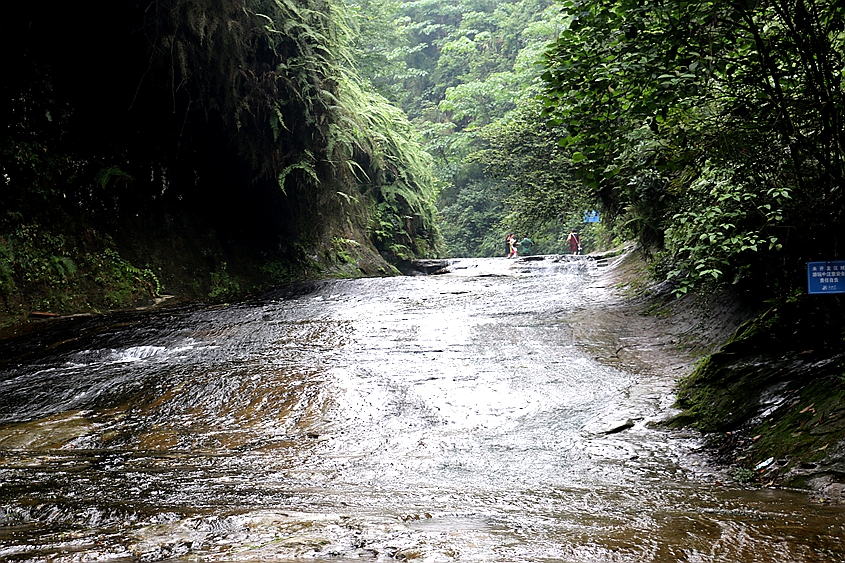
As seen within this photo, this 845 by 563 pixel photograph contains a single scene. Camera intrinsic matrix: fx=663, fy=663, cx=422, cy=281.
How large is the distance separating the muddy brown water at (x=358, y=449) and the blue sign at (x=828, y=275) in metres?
1.47

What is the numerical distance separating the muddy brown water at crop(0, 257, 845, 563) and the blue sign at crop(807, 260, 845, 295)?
1467 millimetres

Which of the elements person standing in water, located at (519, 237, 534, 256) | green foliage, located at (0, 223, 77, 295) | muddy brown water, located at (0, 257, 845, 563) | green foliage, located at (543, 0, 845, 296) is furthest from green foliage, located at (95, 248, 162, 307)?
green foliage, located at (543, 0, 845, 296)

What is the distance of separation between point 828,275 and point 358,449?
12.7 feet

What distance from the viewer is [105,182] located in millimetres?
11820

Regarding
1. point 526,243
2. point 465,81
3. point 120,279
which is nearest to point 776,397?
point 120,279

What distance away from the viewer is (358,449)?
5742 mm

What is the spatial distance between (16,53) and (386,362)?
8.49 m

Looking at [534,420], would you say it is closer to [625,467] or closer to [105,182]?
[625,467]

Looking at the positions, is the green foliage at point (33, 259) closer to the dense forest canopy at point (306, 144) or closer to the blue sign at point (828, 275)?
the dense forest canopy at point (306, 144)

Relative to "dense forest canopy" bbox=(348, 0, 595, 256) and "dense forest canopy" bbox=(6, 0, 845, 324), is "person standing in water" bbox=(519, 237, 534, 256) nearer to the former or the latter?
"dense forest canopy" bbox=(348, 0, 595, 256)

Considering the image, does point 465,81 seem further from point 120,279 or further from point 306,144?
point 120,279

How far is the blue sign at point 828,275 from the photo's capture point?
179 inches

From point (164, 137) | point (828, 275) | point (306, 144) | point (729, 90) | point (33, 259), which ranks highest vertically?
point (164, 137)

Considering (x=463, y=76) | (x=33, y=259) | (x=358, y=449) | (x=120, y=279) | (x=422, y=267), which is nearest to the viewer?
(x=358, y=449)
